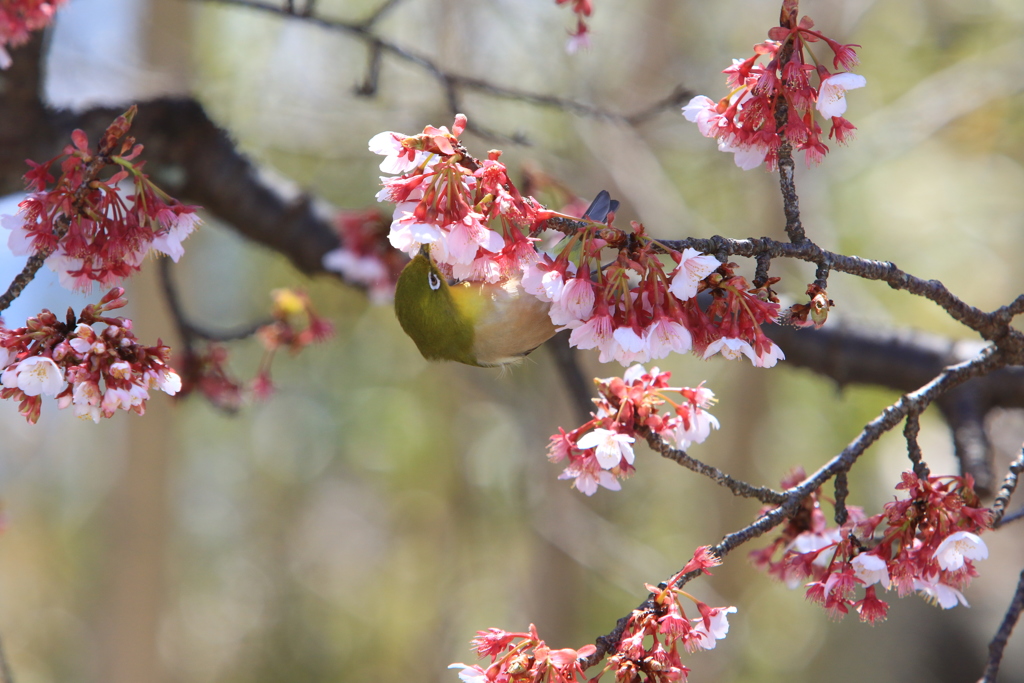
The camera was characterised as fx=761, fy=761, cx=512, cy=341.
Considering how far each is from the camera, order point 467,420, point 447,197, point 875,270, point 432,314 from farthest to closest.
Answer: point 467,420 → point 432,314 → point 875,270 → point 447,197

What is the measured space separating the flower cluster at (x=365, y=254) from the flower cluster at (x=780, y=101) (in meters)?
1.61

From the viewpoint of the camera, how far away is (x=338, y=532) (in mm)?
13469

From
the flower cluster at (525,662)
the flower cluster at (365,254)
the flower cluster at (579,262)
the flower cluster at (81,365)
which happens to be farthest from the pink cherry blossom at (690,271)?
the flower cluster at (365,254)

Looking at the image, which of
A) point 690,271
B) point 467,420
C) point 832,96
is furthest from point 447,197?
point 467,420

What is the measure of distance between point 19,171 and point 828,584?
2412 mm

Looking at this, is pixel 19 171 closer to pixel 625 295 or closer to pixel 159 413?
pixel 625 295

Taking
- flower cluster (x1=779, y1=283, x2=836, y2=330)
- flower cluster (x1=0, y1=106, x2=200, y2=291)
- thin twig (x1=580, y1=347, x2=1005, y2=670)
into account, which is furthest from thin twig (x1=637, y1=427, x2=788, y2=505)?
flower cluster (x1=0, y1=106, x2=200, y2=291)

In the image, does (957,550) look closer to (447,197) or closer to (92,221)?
(447,197)

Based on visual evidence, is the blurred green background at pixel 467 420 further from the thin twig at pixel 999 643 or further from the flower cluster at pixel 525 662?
the thin twig at pixel 999 643

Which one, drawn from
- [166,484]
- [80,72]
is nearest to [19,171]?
[80,72]

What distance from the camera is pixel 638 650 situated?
97cm

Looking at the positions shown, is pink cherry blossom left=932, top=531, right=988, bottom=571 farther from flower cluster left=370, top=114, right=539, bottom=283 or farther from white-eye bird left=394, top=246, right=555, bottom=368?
white-eye bird left=394, top=246, right=555, bottom=368

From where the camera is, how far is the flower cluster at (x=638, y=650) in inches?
37.9

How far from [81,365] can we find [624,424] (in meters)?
0.77
